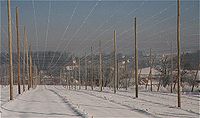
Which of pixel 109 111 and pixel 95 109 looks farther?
pixel 95 109

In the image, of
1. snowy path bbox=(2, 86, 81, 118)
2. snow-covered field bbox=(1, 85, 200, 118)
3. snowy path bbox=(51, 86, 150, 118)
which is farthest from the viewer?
snow-covered field bbox=(1, 85, 200, 118)

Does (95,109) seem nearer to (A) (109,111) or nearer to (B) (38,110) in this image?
(A) (109,111)

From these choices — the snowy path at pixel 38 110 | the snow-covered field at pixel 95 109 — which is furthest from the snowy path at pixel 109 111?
the snowy path at pixel 38 110

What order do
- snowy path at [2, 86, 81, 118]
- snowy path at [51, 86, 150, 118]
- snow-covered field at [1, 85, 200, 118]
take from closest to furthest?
snowy path at [2, 86, 81, 118], snowy path at [51, 86, 150, 118], snow-covered field at [1, 85, 200, 118]

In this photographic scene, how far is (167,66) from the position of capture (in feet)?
248

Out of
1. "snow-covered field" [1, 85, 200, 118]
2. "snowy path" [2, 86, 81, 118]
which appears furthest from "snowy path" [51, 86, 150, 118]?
"snowy path" [2, 86, 81, 118]

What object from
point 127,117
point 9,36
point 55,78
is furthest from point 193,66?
point 55,78

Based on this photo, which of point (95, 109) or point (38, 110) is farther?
point (95, 109)

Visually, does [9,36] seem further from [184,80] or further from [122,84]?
[122,84]

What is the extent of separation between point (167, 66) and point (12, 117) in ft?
212

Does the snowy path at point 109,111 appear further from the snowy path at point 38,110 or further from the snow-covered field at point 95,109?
the snowy path at point 38,110

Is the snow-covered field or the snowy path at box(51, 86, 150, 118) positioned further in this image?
the snow-covered field

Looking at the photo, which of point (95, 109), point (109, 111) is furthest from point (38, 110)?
point (109, 111)

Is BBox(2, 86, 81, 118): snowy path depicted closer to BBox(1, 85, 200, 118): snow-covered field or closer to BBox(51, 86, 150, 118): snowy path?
BBox(1, 85, 200, 118): snow-covered field
